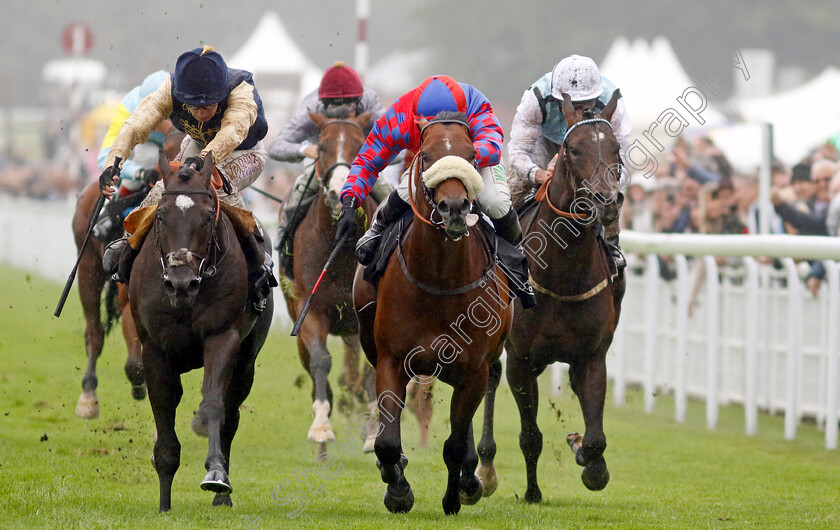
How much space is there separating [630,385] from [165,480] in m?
7.01

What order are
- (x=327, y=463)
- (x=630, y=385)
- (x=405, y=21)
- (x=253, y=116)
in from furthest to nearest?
(x=405, y=21) < (x=630, y=385) < (x=327, y=463) < (x=253, y=116)

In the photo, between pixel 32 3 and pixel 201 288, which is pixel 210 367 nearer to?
pixel 201 288

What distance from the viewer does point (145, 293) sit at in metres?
6.26

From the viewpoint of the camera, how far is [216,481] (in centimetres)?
577

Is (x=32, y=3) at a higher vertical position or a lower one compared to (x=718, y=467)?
higher

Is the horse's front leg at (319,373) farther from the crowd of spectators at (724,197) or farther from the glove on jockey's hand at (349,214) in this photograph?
the crowd of spectators at (724,197)

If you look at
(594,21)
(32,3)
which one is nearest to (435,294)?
(594,21)

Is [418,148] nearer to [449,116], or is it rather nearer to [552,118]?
[449,116]

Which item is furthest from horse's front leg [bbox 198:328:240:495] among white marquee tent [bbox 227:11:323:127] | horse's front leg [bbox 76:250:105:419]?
white marquee tent [bbox 227:11:323:127]

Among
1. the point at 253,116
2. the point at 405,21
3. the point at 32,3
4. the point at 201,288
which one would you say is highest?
the point at 32,3

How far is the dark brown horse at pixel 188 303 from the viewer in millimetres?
5953

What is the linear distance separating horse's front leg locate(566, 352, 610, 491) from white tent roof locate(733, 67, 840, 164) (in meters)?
8.81

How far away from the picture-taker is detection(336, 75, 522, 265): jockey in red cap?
624 centimetres

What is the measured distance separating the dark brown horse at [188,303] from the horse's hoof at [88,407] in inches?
120
